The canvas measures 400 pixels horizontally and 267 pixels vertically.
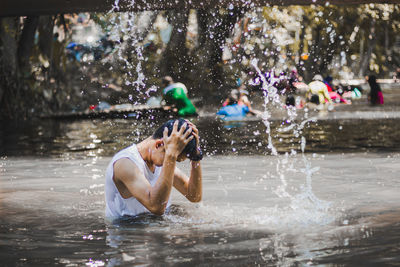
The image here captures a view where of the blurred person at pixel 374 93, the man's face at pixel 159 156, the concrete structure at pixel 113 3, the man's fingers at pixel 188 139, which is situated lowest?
the blurred person at pixel 374 93

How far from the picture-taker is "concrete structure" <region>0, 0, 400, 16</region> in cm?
1686

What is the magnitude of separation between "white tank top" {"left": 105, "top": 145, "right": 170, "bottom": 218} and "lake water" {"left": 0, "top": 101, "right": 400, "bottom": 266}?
96 millimetres

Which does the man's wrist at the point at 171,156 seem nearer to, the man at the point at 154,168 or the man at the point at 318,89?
the man at the point at 154,168

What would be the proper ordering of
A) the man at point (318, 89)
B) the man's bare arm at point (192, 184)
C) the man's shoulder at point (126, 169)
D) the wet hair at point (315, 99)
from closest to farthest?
the man's shoulder at point (126, 169)
the man's bare arm at point (192, 184)
the man at point (318, 89)
the wet hair at point (315, 99)

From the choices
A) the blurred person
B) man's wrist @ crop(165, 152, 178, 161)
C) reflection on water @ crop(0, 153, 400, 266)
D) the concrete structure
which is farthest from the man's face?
the blurred person

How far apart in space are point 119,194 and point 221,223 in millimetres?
922

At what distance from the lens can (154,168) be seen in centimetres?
722

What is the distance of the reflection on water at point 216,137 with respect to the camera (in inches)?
585

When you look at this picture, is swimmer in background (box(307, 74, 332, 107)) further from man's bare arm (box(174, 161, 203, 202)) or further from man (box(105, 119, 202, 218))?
man (box(105, 119, 202, 218))

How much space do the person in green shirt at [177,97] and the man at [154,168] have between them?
15728 mm

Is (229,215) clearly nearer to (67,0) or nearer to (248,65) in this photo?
(67,0)

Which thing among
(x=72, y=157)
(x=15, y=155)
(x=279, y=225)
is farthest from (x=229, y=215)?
(x=15, y=155)

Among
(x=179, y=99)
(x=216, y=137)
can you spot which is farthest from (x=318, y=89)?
(x=216, y=137)

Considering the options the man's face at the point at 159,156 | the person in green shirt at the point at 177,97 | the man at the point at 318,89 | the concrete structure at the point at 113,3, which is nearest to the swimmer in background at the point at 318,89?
the man at the point at 318,89
